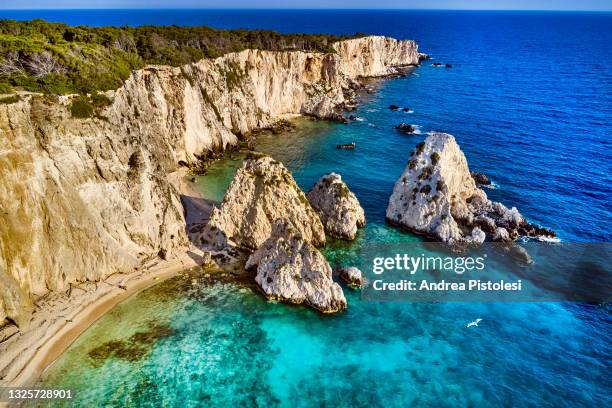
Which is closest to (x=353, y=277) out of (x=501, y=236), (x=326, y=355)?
(x=326, y=355)

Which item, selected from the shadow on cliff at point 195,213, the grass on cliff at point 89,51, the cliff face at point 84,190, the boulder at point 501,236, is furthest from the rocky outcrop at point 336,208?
the grass on cliff at point 89,51

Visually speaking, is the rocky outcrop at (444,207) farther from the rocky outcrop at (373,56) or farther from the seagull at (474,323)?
the rocky outcrop at (373,56)

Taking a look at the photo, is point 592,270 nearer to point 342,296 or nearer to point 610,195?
point 610,195

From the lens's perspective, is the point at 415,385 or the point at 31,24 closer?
the point at 415,385

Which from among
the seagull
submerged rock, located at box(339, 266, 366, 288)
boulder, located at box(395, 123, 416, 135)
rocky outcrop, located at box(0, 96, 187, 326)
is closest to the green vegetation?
rocky outcrop, located at box(0, 96, 187, 326)

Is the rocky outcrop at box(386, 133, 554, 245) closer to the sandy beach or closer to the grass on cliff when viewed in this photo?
the sandy beach

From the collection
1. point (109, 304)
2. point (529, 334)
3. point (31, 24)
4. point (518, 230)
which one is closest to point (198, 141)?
point (31, 24)

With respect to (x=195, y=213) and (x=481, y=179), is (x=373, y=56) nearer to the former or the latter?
(x=481, y=179)
